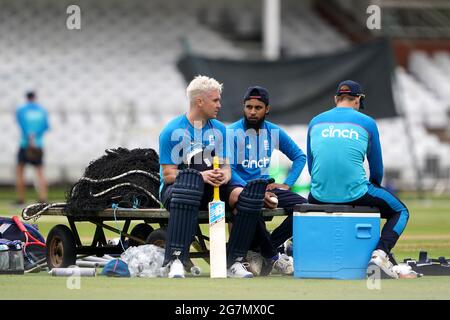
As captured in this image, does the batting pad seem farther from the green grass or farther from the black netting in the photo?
the black netting

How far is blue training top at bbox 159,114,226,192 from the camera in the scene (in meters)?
10.3

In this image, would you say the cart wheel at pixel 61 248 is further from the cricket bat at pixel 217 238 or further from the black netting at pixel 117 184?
the cricket bat at pixel 217 238

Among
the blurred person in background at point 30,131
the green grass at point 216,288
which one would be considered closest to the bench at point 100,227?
the green grass at point 216,288

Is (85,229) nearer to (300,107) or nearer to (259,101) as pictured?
(259,101)

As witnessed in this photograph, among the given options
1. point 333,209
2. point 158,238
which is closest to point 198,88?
point 158,238

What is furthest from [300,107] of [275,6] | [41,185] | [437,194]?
[275,6]

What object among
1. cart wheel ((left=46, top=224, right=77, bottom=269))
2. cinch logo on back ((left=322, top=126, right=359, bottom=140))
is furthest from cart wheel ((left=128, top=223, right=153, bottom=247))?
cinch logo on back ((left=322, top=126, right=359, bottom=140))

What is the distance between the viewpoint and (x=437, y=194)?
108 ft

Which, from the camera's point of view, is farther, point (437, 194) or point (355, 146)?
point (437, 194)

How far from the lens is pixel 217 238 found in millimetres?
Answer: 10070

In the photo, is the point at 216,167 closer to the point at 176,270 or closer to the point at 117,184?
the point at 176,270

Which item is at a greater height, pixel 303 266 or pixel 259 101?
pixel 259 101

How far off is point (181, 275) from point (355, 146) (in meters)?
1.85

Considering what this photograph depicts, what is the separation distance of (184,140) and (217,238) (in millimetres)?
927
